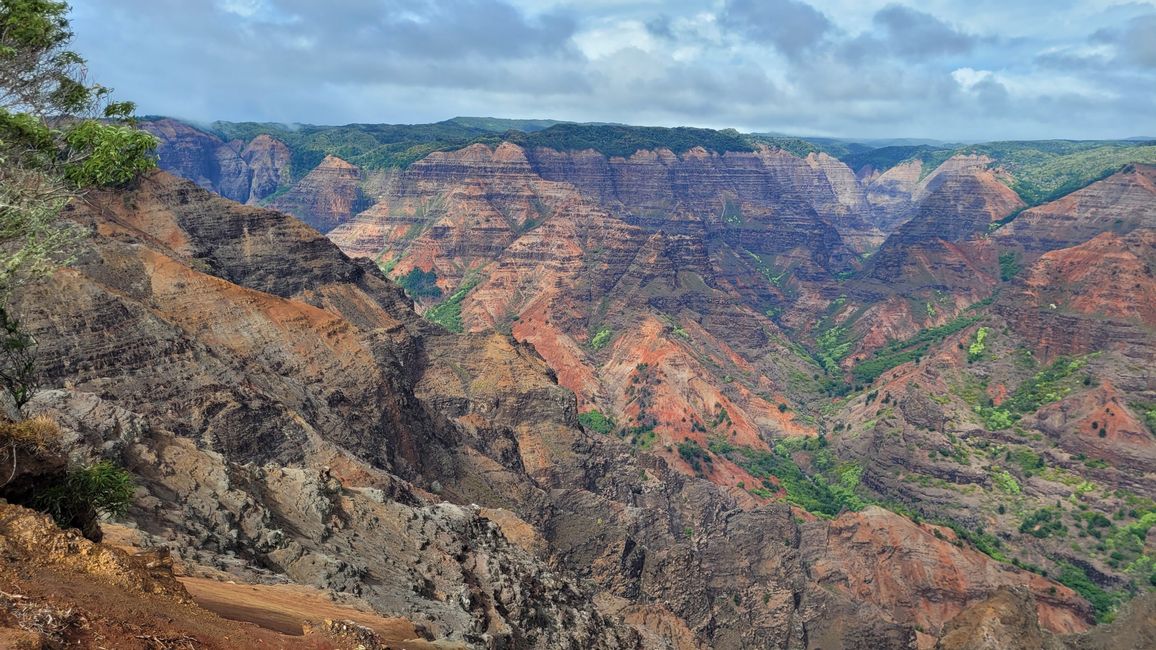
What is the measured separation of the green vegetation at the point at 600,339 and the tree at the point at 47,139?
139515mm

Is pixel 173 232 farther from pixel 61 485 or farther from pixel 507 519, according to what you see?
pixel 61 485

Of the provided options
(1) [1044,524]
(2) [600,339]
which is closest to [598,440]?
(2) [600,339]

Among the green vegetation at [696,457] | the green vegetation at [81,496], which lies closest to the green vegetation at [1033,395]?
the green vegetation at [696,457]

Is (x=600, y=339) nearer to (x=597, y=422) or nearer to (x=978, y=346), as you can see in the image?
(x=597, y=422)

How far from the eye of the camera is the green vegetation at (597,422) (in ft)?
447

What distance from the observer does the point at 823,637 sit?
245ft

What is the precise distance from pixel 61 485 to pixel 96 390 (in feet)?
110

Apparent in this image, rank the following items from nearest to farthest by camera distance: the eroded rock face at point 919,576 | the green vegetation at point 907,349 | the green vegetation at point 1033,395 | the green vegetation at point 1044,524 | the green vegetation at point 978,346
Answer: the eroded rock face at point 919,576
the green vegetation at point 1044,524
the green vegetation at point 1033,395
the green vegetation at point 978,346
the green vegetation at point 907,349

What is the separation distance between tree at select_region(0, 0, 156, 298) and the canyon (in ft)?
22.3

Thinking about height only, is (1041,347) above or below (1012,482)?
above

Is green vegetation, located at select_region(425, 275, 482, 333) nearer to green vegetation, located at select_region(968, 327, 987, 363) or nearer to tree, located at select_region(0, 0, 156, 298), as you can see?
green vegetation, located at select_region(968, 327, 987, 363)

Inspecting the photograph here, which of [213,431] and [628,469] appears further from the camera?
[628,469]

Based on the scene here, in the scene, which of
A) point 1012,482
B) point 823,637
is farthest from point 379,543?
point 1012,482

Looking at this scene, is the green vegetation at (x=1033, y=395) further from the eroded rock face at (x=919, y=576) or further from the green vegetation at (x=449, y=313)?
the green vegetation at (x=449, y=313)
